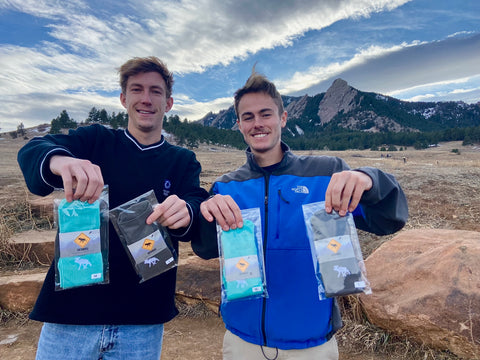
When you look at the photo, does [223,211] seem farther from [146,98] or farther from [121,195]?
[146,98]

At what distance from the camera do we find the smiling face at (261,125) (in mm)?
2314

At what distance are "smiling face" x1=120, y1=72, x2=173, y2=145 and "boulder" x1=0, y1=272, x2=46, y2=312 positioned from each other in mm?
3878

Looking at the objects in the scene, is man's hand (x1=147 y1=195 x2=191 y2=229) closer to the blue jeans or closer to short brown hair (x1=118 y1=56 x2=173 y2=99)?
the blue jeans

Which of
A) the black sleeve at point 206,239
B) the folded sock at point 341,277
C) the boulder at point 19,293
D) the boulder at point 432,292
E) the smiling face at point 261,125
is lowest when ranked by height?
the boulder at point 19,293

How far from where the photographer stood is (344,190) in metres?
1.71

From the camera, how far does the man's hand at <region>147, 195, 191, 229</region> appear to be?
176 cm

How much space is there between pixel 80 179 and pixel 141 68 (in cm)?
125

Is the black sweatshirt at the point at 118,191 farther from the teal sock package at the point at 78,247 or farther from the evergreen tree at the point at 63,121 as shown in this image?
the evergreen tree at the point at 63,121

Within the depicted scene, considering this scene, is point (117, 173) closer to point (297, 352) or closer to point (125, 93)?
point (125, 93)

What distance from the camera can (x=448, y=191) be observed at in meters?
8.72

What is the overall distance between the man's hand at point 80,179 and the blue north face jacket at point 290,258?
736 mm

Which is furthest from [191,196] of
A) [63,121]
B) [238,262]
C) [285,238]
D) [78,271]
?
[63,121]

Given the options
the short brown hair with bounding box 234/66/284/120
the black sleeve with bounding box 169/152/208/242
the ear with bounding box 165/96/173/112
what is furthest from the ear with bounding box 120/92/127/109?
the short brown hair with bounding box 234/66/284/120

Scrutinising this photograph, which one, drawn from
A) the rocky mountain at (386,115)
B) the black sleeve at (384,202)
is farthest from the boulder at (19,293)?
the rocky mountain at (386,115)
